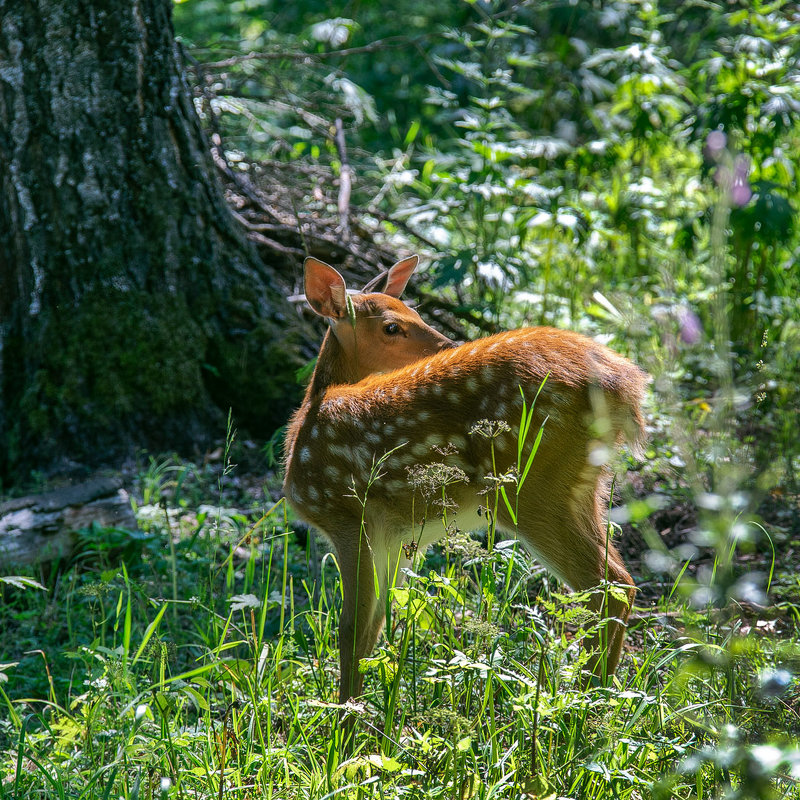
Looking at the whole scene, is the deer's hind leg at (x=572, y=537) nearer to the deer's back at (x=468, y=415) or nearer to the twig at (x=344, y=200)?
the deer's back at (x=468, y=415)

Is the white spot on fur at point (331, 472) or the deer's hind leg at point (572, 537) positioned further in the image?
the white spot on fur at point (331, 472)

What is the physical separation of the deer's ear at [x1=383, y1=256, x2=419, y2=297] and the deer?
0.90 meters

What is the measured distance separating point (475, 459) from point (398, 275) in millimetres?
1451

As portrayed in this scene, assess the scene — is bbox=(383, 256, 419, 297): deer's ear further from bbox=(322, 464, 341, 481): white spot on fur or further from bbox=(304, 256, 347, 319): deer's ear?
bbox=(322, 464, 341, 481): white spot on fur

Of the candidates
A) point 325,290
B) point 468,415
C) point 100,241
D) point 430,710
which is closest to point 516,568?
point 468,415

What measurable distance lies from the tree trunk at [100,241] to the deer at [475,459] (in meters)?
1.78

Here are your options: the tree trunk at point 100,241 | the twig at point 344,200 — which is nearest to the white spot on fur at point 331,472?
the tree trunk at point 100,241

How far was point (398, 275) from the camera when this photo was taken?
3.95 meters

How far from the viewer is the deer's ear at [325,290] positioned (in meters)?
3.53

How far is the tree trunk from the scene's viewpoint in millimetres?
4414

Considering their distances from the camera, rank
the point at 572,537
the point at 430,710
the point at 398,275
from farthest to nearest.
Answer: the point at 398,275 < the point at 572,537 < the point at 430,710

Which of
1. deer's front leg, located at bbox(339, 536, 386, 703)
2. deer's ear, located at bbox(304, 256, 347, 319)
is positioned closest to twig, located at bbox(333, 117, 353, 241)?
deer's ear, located at bbox(304, 256, 347, 319)

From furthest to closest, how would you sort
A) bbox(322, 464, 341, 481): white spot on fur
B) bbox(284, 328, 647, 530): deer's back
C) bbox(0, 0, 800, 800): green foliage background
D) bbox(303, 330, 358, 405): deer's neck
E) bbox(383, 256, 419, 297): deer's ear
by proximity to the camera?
bbox(383, 256, 419, 297): deer's ear < bbox(303, 330, 358, 405): deer's neck < bbox(322, 464, 341, 481): white spot on fur < bbox(284, 328, 647, 530): deer's back < bbox(0, 0, 800, 800): green foliage background

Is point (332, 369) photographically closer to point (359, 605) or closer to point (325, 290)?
point (325, 290)
